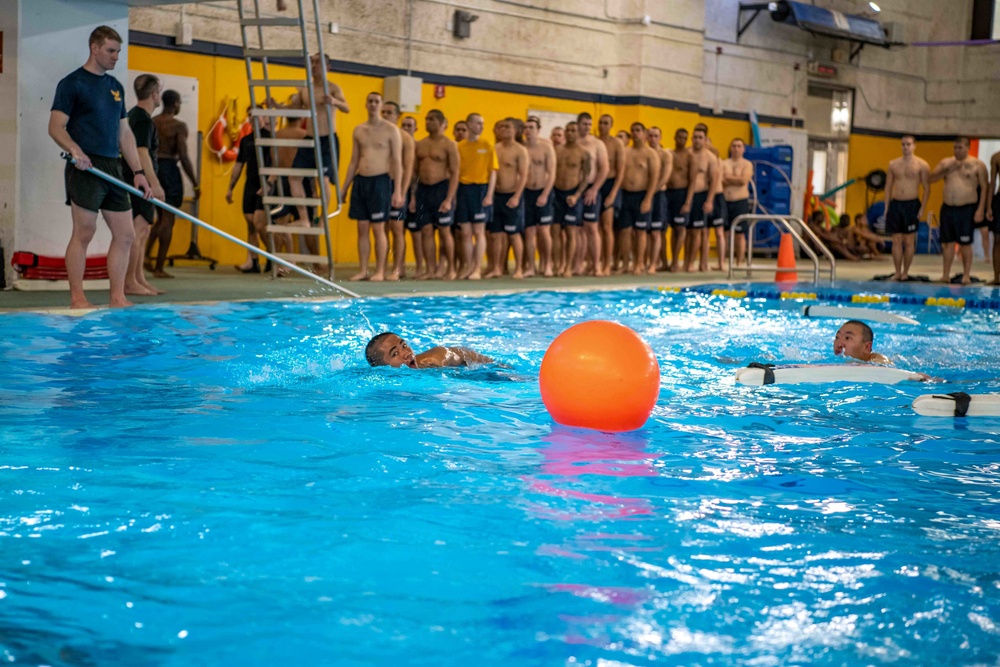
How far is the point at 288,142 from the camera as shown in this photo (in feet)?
39.9

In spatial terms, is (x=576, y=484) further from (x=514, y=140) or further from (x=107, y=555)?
(x=514, y=140)

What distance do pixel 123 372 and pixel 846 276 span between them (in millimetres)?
13331

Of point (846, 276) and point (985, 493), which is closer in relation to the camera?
point (985, 493)

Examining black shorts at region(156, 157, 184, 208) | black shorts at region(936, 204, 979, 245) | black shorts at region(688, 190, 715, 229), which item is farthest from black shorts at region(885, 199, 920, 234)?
black shorts at region(156, 157, 184, 208)

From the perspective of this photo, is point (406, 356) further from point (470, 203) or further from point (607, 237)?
point (607, 237)

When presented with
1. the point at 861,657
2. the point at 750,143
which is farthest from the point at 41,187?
the point at 750,143

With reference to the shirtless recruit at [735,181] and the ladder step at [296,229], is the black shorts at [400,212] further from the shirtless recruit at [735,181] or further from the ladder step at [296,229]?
the shirtless recruit at [735,181]

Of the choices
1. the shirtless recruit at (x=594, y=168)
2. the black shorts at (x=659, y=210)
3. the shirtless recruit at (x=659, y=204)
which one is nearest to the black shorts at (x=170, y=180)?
the shirtless recruit at (x=594, y=168)

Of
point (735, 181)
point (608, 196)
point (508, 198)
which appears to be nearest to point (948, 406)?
point (508, 198)

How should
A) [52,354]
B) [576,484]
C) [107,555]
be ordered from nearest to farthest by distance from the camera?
[107,555]
[576,484]
[52,354]

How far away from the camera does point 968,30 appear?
28547 millimetres

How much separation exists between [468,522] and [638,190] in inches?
510

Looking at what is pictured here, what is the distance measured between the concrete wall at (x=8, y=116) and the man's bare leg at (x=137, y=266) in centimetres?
106

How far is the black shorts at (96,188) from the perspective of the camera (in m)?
8.66
